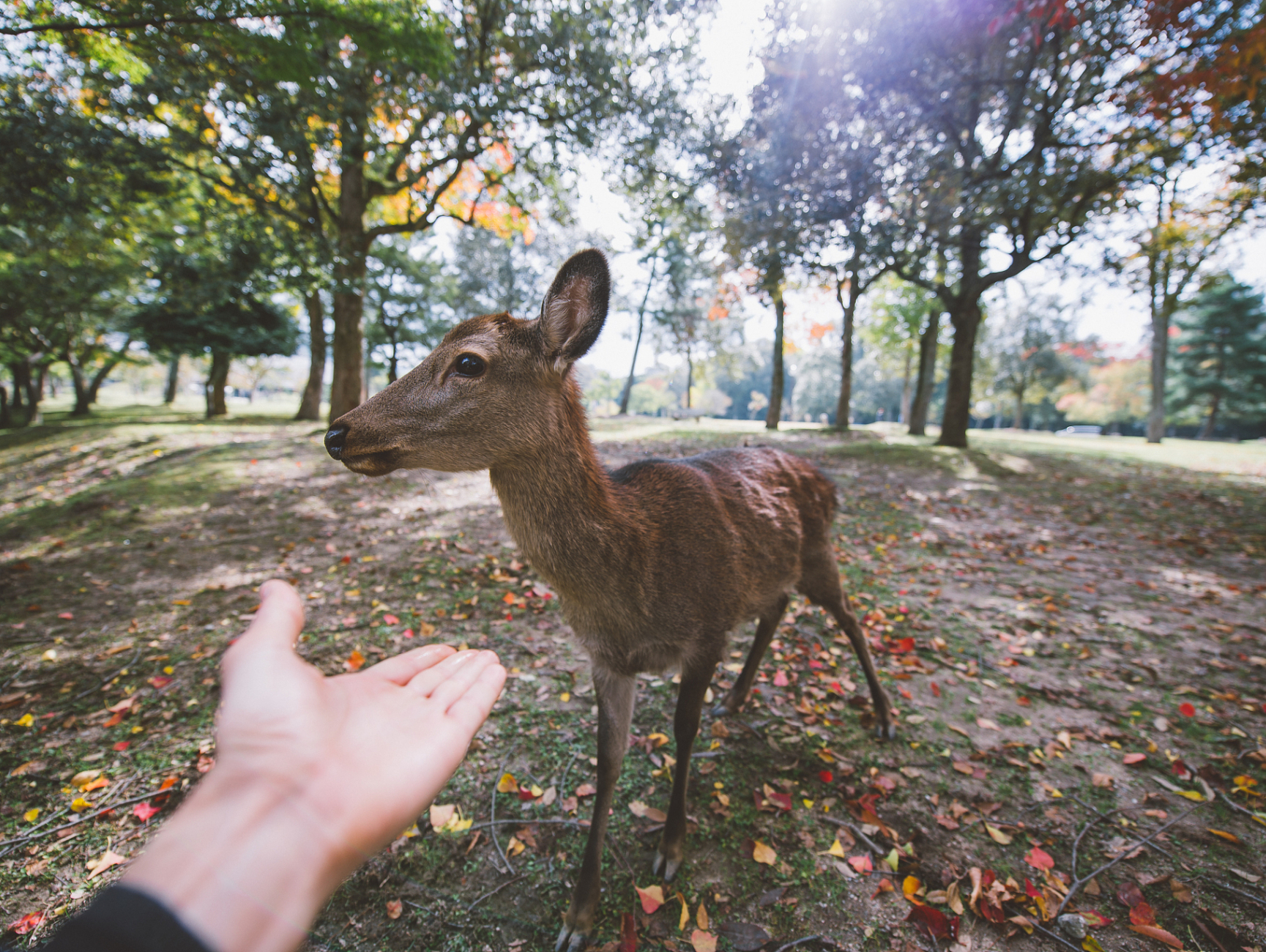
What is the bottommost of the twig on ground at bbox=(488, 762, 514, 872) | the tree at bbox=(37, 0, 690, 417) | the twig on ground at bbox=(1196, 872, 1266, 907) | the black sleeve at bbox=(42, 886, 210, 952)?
the twig on ground at bbox=(1196, 872, 1266, 907)

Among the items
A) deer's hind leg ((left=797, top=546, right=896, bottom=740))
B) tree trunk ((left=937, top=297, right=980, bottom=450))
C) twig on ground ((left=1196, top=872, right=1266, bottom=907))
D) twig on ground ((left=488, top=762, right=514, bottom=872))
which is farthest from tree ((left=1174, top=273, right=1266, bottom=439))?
twig on ground ((left=488, top=762, right=514, bottom=872))

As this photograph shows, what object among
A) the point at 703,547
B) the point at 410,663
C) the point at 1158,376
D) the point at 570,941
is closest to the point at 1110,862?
the point at 703,547

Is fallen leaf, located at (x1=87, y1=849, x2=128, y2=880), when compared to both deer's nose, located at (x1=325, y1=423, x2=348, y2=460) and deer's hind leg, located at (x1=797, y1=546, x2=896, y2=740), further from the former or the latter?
deer's hind leg, located at (x1=797, y1=546, x2=896, y2=740)

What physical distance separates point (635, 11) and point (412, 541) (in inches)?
477

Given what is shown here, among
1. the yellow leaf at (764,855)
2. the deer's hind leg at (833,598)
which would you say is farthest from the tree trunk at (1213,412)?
the yellow leaf at (764,855)

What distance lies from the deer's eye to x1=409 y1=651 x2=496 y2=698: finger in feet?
3.91

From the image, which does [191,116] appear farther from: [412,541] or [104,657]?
[104,657]

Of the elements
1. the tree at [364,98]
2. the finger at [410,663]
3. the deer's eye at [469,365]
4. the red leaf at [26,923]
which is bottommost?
the red leaf at [26,923]

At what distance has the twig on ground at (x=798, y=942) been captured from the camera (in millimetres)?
2137

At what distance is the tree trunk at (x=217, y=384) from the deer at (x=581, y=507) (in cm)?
2185

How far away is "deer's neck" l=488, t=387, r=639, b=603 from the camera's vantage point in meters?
2.18

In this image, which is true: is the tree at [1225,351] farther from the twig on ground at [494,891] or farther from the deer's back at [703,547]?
the twig on ground at [494,891]

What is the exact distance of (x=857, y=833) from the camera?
269 centimetres

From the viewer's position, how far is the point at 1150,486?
1088 centimetres
